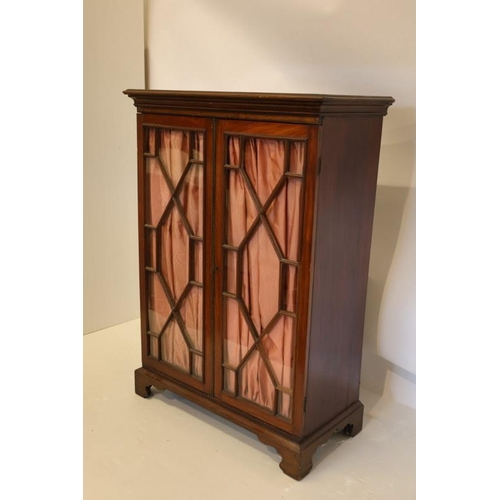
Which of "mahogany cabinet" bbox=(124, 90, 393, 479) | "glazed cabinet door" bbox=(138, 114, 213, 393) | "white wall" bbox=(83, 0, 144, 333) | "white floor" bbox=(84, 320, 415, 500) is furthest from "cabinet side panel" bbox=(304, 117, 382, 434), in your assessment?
"white wall" bbox=(83, 0, 144, 333)

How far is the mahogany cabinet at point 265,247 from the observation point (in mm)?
1626

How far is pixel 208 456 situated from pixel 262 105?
3.69 feet

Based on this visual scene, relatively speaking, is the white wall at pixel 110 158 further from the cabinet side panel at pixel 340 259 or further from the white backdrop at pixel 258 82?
the cabinet side panel at pixel 340 259

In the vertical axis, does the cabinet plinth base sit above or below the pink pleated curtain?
below

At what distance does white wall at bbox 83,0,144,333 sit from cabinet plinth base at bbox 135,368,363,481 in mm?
701

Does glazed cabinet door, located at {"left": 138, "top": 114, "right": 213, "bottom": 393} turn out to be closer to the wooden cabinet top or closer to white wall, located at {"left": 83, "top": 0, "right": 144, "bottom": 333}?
the wooden cabinet top

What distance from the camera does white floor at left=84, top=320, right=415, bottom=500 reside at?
1.69 meters

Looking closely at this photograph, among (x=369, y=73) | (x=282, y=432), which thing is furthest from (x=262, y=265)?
(x=369, y=73)

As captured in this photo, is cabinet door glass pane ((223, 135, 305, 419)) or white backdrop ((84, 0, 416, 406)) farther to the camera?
white backdrop ((84, 0, 416, 406))

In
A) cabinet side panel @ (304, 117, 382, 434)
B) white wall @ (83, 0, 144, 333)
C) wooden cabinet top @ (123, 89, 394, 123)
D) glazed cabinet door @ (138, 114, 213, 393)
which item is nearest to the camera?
wooden cabinet top @ (123, 89, 394, 123)

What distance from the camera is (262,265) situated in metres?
1.76
